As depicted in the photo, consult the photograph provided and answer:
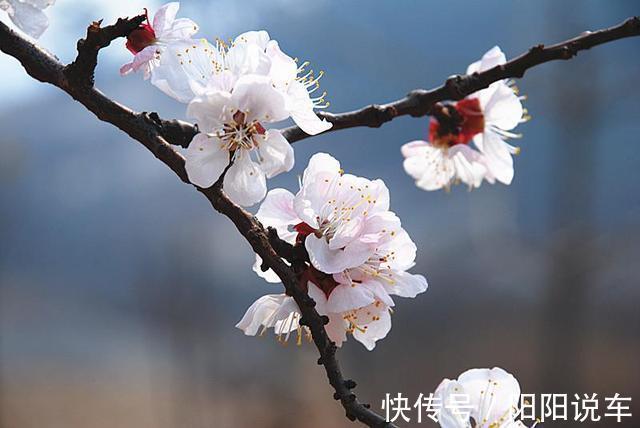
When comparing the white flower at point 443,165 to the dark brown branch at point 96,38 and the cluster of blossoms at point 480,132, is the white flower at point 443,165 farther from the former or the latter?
the dark brown branch at point 96,38

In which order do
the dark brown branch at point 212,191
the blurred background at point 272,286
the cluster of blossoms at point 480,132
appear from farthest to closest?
the blurred background at point 272,286 → the cluster of blossoms at point 480,132 → the dark brown branch at point 212,191

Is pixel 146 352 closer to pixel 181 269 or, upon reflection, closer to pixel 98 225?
pixel 181 269

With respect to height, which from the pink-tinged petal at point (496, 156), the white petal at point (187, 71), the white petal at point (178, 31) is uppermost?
the pink-tinged petal at point (496, 156)

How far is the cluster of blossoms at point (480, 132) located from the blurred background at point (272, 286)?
1600mm

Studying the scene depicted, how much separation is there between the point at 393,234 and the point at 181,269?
6.79 feet

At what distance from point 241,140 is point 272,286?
6.68ft

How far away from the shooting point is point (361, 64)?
7.99ft

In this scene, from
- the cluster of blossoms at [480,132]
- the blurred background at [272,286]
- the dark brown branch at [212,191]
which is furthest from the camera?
the blurred background at [272,286]

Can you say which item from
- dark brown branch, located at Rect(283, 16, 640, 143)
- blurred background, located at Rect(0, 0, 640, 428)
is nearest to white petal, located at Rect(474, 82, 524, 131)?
dark brown branch, located at Rect(283, 16, 640, 143)

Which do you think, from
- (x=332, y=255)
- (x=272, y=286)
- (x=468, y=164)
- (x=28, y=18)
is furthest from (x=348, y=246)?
→ (x=272, y=286)

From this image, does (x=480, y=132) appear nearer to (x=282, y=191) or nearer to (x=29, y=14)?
(x=282, y=191)

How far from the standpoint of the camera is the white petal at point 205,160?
34 cm

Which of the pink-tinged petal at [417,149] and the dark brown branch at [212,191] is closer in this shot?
the dark brown branch at [212,191]

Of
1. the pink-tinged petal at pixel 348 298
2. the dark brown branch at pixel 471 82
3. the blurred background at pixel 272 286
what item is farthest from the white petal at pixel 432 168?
the blurred background at pixel 272 286
